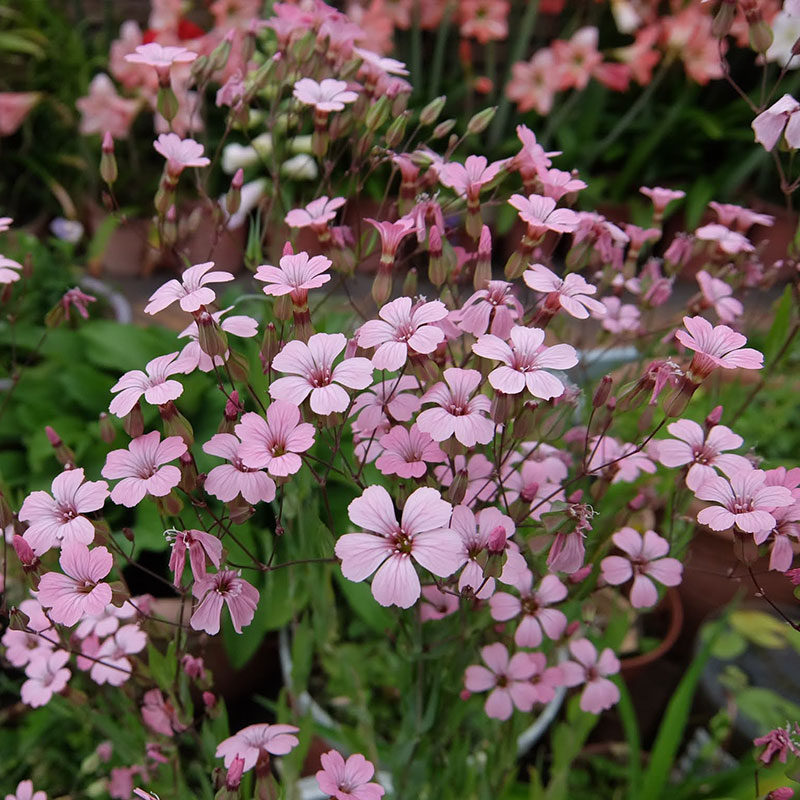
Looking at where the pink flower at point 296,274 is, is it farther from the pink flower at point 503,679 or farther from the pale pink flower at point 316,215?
the pink flower at point 503,679

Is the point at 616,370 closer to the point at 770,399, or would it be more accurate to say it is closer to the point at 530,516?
the point at 770,399

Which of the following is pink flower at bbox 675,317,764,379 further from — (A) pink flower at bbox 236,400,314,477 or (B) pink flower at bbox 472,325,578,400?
(A) pink flower at bbox 236,400,314,477

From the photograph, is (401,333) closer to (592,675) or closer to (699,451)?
(699,451)

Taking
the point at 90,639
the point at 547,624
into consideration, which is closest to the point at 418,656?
the point at 547,624

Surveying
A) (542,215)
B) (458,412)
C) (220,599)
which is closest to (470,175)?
(542,215)

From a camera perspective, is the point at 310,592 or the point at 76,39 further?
the point at 76,39

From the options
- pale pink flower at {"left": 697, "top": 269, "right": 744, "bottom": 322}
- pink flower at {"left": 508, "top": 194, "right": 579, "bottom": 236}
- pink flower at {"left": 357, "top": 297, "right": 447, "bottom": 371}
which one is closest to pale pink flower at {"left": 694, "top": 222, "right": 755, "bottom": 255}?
pale pink flower at {"left": 697, "top": 269, "right": 744, "bottom": 322}
